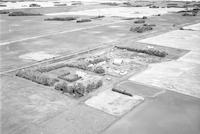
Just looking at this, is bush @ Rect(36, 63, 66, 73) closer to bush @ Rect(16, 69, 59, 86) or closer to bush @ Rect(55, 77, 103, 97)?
bush @ Rect(16, 69, 59, 86)

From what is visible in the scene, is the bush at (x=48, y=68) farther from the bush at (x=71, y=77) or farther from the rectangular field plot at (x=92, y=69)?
the bush at (x=71, y=77)

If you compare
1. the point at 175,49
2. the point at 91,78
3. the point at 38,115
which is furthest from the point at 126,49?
the point at 38,115

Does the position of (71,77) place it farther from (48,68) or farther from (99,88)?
(48,68)

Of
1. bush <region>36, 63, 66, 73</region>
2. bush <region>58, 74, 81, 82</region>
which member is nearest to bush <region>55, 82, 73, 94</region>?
bush <region>58, 74, 81, 82</region>

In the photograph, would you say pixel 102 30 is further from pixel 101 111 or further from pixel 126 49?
pixel 101 111

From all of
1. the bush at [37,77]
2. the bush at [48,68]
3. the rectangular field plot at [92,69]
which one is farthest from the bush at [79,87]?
the bush at [48,68]

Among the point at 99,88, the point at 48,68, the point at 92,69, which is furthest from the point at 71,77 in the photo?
the point at 48,68
